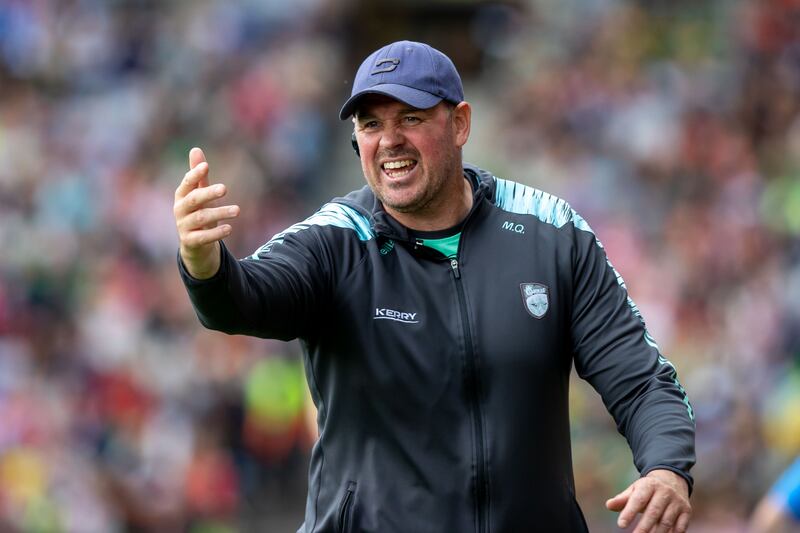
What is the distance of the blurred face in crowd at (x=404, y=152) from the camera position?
14.7ft

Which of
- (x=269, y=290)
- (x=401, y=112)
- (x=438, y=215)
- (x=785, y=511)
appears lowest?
(x=785, y=511)

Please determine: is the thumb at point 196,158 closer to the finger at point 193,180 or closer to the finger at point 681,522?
the finger at point 193,180

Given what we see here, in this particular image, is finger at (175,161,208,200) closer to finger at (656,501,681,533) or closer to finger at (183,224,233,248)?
finger at (183,224,233,248)

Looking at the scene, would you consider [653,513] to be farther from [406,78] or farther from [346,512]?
[406,78]

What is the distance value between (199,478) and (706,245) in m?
4.60

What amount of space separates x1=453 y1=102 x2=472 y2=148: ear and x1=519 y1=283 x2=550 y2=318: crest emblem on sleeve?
1.92 feet

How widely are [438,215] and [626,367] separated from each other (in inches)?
31.8

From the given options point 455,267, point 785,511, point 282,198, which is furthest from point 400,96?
point 282,198

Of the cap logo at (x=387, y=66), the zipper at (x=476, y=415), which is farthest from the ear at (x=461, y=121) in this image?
the zipper at (x=476, y=415)

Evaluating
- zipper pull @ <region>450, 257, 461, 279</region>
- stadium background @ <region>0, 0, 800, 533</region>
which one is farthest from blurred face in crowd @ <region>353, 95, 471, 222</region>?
stadium background @ <region>0, 0, 800, 533</region>

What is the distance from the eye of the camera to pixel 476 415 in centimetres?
427


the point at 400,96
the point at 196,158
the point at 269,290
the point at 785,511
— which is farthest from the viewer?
the point at 785,511

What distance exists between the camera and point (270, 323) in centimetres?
417

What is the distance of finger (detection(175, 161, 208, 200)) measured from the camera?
153 inches
